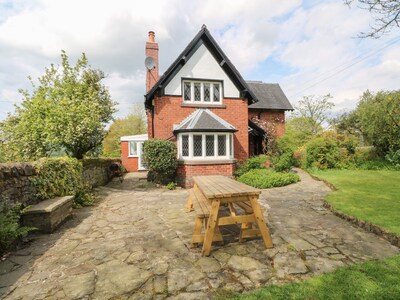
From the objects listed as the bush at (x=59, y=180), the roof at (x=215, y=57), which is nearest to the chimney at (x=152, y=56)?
the roof at (x=215, y=57)

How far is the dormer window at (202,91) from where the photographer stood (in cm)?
1271

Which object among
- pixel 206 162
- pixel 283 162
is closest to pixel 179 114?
pixel 206 162

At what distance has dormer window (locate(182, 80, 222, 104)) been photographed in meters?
12.7

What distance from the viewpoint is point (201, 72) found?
1273 centimetres

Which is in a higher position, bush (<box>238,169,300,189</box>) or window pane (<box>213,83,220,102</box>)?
window pane (<box>213,83,220,102</box>)

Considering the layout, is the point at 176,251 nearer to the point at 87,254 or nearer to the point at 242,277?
the point at 242,277

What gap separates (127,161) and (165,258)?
18.0 metres

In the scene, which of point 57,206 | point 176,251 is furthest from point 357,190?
point 57,206

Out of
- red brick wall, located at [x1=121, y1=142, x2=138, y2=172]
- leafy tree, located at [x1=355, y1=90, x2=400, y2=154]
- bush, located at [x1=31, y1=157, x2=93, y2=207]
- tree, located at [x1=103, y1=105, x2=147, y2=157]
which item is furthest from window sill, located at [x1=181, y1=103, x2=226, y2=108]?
tree, located at [x1=103, y1=105, x2=147, y2=157]

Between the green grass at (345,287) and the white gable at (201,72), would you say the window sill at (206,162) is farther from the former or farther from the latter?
the green grass at (345,287)

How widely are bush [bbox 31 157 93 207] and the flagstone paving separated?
131 cm

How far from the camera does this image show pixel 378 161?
15.2 metres

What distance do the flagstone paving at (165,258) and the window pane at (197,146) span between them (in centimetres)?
578

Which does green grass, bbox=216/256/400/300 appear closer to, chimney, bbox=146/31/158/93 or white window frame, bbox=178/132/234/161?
white window frame, bbox=178/132/234/161
